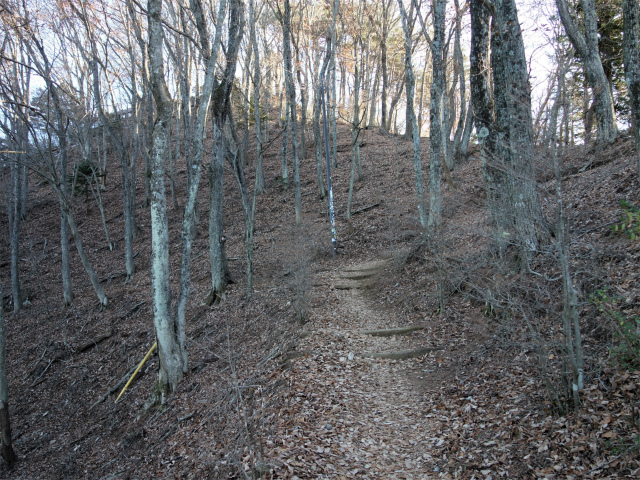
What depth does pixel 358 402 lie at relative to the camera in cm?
571

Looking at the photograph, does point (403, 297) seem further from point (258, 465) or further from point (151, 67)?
point (151, 67)

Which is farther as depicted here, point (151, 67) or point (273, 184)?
point (273, 184)

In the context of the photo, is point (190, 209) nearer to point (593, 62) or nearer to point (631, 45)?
point (631, 45)

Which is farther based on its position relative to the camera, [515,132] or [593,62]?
[593,62]

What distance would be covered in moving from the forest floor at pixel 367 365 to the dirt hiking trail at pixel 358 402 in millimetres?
30

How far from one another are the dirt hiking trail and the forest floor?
3cm

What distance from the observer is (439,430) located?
486 centimetres

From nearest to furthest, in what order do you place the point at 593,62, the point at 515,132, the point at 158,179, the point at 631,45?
the point at 515,132, the point at 158,179, the point at 631,45, the point at 593,62

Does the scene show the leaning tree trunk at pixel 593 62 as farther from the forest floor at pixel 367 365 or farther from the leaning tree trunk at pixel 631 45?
the leaning tree trunk at pixel 631 45

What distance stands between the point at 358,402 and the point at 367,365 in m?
1.16

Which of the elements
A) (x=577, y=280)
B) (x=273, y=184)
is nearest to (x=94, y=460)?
(x=577, y=280)

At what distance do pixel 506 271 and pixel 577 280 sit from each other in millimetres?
1001

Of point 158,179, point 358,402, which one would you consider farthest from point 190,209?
point 358,402

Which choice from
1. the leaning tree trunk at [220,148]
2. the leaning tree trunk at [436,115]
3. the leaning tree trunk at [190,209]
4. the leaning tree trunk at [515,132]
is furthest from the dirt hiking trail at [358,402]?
the leaning tree trunk at [220,148]
